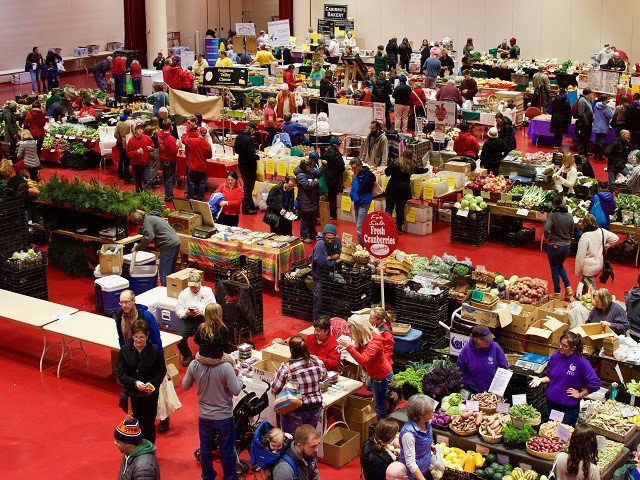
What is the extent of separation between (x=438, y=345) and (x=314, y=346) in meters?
2.06

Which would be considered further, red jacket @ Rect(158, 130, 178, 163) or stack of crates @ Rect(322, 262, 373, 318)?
red jacket @ Rect(158, 130, 178, 163)

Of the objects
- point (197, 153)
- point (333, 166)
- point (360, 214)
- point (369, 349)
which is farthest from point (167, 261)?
point (369, 349)

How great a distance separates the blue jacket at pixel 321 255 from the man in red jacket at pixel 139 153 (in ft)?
21.2

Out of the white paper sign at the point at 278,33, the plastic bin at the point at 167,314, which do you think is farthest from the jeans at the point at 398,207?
the white paper sign at the point at 278,33

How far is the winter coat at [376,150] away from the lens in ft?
55.7

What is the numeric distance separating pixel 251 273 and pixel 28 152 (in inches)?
320

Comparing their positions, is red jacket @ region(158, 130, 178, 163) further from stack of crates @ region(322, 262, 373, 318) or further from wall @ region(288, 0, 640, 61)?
wall @ region(288, 0, 640, 61)

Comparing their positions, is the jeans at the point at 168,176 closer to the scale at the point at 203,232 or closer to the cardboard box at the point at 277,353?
the scale at the point at 203,232

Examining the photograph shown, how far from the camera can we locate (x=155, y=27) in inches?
1284

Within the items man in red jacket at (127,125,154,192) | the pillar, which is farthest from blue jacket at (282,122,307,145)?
the pillar

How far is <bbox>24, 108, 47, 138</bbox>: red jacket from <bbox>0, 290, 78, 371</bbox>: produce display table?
27.9ft

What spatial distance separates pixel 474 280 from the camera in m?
11.8

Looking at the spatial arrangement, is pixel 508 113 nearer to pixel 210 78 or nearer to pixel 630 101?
pixel 630 101

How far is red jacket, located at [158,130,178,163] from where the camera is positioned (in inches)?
679
